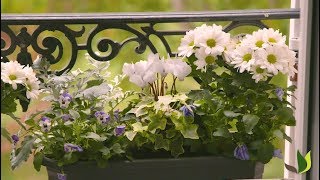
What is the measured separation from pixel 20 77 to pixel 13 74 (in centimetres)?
2

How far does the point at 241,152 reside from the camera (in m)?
2.00

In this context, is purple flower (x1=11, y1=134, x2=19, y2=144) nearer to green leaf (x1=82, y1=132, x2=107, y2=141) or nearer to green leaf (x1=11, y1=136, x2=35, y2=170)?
green leaf (x1=11, y1=136, x2=35, y2=170)

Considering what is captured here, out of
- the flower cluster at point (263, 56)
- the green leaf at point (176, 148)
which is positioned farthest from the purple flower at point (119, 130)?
the flower cluster at point (263, 56)

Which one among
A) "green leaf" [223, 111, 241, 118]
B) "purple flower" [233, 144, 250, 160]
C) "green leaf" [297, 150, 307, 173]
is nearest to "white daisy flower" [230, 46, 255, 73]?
"green leaf" [223, 111, 241, 118]

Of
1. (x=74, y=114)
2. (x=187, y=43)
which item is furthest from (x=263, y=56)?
(x=74, y=114)

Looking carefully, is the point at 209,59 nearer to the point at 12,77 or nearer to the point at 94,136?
the point at 94,136

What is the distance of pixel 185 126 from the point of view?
201 centimetres

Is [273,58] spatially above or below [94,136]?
above

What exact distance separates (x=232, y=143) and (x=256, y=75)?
214mm

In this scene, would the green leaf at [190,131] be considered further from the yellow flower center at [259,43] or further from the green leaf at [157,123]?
the yellow flower center at [259,43]

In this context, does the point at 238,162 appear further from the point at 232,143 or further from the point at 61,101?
the point at 61,101

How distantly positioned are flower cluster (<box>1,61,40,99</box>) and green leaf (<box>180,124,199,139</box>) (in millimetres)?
439

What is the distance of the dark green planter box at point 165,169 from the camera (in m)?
1.98

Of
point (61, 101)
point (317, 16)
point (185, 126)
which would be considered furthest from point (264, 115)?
point (317, 16)
